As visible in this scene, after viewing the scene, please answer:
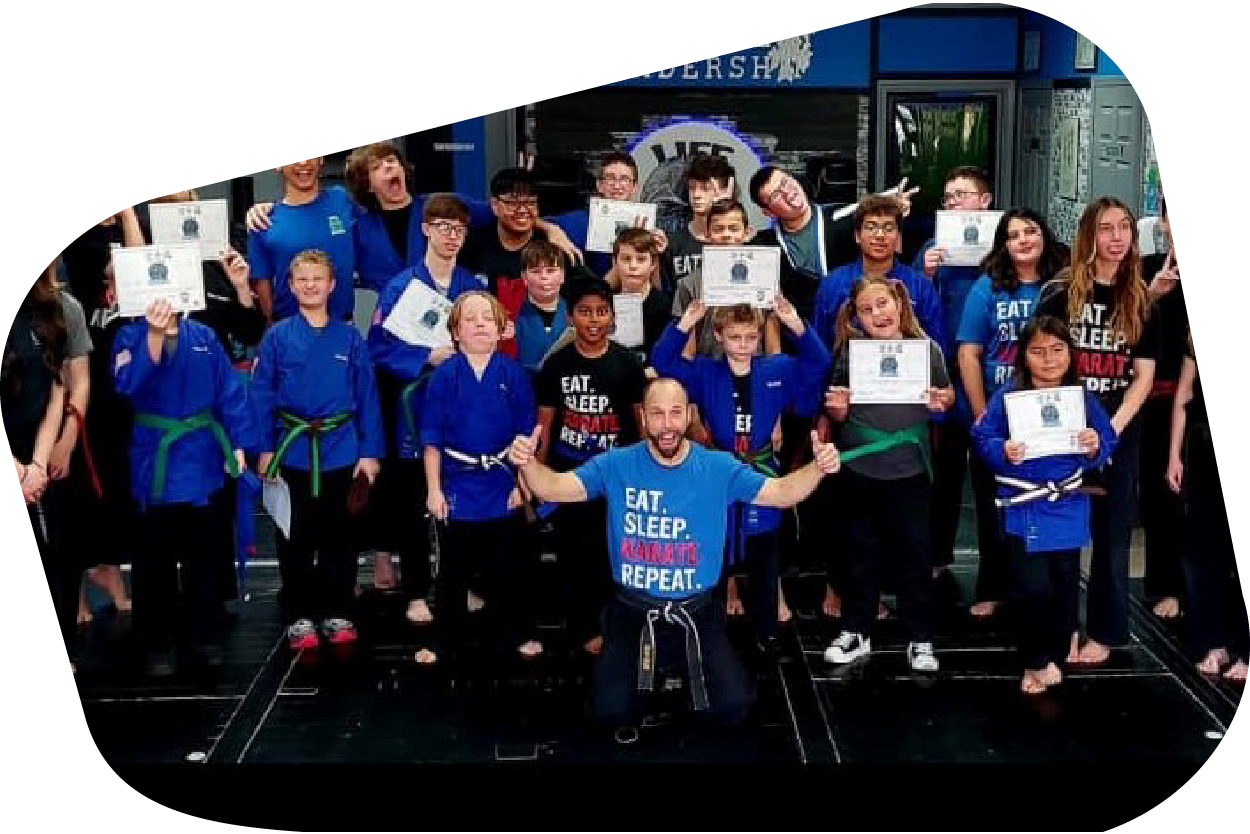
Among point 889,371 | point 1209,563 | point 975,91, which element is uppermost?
point 975,91

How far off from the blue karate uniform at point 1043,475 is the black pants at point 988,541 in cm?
3

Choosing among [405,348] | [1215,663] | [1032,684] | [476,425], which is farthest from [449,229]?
[1215,663]

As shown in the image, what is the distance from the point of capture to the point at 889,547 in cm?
459

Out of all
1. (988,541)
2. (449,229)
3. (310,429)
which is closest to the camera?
(449,229)

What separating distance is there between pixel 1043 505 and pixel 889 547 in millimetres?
364

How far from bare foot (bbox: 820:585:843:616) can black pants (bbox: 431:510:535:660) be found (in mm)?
696

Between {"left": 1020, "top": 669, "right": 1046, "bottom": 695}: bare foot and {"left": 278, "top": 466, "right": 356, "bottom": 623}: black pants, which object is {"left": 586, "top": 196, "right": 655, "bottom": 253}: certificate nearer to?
{"left": 278, "top": 466, "right": 356, "bottom": 623}: black pants

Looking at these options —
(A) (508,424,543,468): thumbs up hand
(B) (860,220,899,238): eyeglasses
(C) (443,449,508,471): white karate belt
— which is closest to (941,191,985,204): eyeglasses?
(B) (860,220,899,238): eyeglasses

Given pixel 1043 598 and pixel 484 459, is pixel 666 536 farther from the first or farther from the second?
pixel 1043 598

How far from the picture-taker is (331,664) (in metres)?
4.62

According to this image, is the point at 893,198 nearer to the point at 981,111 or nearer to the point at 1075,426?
the point at 981,111

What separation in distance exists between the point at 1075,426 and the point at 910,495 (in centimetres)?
40

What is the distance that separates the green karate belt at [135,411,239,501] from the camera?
4480 mm

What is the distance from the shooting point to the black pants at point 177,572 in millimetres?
4574
